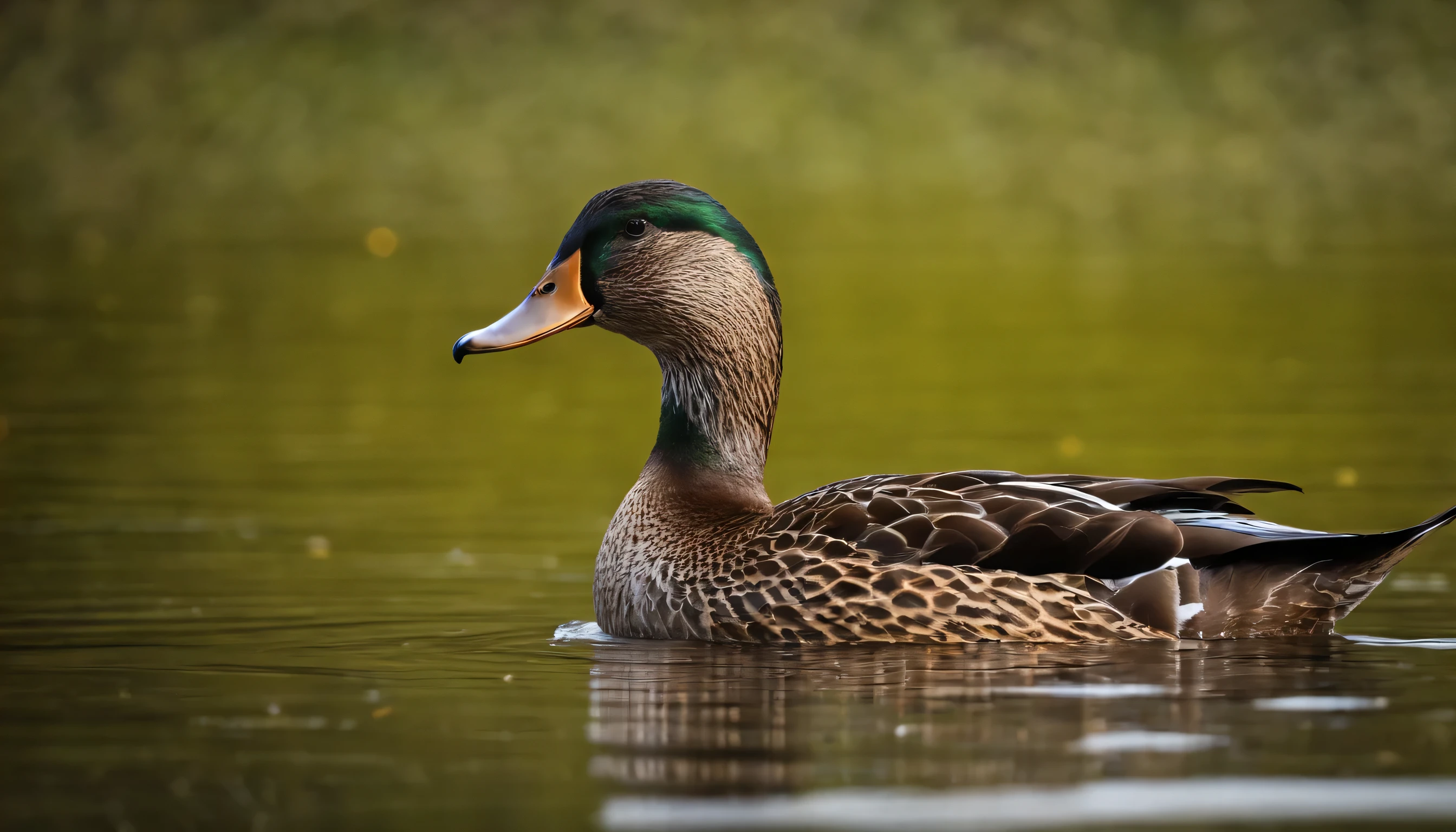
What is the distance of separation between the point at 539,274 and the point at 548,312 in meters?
27.9

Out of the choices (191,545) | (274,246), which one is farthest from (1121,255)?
(191,545)

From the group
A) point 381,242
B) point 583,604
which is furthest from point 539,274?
point 583,604

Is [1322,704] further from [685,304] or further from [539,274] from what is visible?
[539,274]

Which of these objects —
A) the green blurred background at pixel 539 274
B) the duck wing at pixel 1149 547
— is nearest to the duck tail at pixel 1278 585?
the duck wing at pixel 1149 547

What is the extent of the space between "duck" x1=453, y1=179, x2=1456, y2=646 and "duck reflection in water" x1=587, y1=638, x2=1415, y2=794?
126mm

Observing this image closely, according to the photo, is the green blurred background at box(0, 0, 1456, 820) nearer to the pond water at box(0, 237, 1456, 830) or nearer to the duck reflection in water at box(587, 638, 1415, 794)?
the pond water at box(0, 237, 1456, 830)

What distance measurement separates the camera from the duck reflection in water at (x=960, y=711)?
6504 millimetres

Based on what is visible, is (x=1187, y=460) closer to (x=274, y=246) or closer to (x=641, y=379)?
(x=641, y=379)

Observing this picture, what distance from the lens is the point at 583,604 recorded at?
1045 centimetres

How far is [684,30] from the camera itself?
286ft

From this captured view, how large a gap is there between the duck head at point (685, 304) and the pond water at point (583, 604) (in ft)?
3.51

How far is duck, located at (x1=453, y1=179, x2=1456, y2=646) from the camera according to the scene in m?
8.69

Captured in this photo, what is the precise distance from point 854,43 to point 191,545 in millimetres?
77084

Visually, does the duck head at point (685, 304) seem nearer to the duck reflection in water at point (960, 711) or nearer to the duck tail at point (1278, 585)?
the duck reflection in water at point (960, 711)
